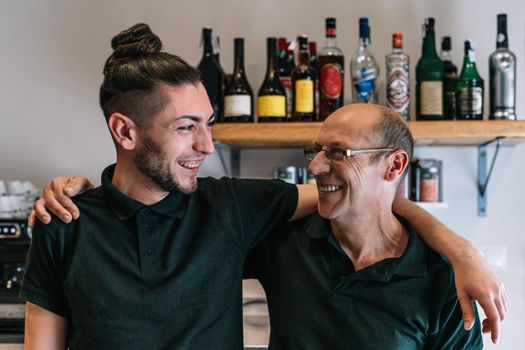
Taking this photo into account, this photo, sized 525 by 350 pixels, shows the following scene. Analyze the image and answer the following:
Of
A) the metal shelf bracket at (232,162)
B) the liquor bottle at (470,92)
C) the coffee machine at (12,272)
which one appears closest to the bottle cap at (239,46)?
the metal shelf bracket at (232,162)

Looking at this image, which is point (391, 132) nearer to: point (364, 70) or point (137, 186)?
point (137, 186)

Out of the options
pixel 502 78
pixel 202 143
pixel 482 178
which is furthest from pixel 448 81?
pixel 202 143

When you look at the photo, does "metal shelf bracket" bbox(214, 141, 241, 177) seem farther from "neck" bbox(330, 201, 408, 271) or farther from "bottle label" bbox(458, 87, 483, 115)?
"neck" bbox(330, 201, 408, 271)

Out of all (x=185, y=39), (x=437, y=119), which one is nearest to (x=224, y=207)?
(x=437, y=119)

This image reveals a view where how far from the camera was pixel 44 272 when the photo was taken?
4.10 feet

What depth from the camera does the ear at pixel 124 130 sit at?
4.23 feet

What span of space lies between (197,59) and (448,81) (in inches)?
35.4

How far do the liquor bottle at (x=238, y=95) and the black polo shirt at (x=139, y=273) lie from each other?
86 cm

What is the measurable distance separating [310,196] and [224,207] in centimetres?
21

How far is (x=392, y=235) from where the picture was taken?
1.35 metres

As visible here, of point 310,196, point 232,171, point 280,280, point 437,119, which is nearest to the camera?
point 280,280

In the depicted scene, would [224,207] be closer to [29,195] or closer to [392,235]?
[392,235]

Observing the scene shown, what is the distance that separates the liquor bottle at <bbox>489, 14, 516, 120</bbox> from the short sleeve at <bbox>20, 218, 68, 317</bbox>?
1481mm

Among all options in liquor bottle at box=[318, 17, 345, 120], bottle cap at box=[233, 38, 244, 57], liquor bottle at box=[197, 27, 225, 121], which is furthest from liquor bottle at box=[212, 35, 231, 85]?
liquor bottle at box=[318, 17, 345, 120]
